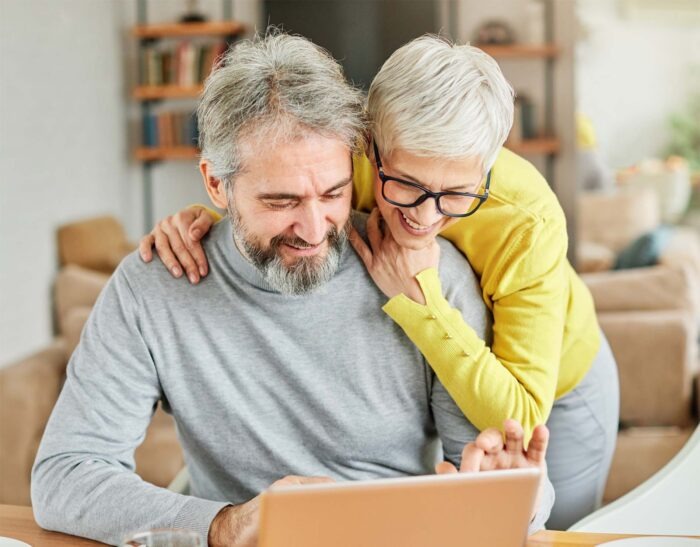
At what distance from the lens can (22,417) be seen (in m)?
3.41

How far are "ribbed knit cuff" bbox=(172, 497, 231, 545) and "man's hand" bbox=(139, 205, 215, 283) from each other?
→ 41 cm

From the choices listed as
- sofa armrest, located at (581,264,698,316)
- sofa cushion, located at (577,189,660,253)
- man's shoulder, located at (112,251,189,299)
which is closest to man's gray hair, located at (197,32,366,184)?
man's shoulder, located at (112,251,189,299)

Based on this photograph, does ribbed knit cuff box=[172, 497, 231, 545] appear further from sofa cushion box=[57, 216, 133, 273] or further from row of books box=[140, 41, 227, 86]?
row of books box=[140, 41, 227, 86]

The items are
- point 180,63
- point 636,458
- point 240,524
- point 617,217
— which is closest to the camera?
point 240,524

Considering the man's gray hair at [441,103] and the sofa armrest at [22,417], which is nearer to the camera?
the man's gray hair at [441,103]

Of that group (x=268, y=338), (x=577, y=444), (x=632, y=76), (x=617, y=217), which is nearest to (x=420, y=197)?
(x=268, y=338)

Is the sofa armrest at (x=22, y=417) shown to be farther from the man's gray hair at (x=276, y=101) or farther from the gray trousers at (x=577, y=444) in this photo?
the man's gray hair at (x=276, y=101)

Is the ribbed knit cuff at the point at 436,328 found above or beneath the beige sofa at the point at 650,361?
above

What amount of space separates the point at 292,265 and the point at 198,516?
41 cm

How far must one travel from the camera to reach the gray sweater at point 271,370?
156 cm

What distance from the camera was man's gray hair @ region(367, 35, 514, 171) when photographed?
1371 mm

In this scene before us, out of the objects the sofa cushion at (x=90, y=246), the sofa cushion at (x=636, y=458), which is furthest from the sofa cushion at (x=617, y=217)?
the sofa cushion at (x=90, y=246)

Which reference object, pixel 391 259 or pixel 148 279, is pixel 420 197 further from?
pixel 148 279

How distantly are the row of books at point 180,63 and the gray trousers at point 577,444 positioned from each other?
469 cm
